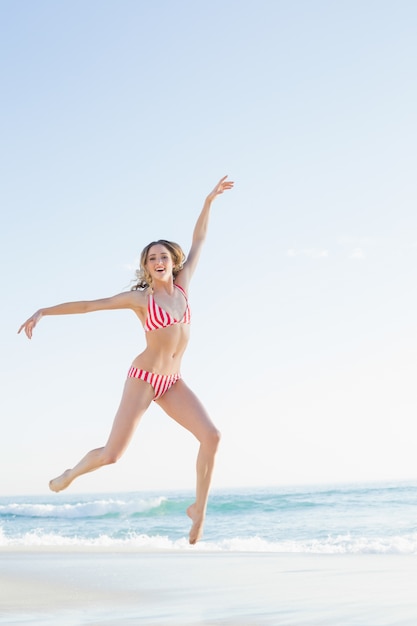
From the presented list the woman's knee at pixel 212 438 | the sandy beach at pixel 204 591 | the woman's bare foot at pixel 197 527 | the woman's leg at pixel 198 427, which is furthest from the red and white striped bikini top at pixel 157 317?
the sandy beach at pixel 204 591

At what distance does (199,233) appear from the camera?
7164 mm

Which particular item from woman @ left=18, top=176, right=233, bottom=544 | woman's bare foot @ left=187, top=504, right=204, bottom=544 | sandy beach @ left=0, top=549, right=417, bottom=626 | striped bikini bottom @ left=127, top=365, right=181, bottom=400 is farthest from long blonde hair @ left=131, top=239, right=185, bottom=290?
sandy beach @ left=0, top=549, right=417, bottom=626

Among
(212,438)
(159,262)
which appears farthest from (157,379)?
(159,262)

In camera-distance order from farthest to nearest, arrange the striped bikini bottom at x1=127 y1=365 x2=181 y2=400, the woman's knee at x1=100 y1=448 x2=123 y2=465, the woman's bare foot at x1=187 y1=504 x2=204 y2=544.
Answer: the woman's bare foot at x1=187 y1=504 x2=204 y2=544
the striped bikini bottom at x1=127 y1=365 x2=181 y2=400
the woman's knee at x1=100 y1=448 x2=123 y2=465

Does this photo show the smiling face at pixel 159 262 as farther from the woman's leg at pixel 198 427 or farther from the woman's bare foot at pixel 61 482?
the woman's bare foot at pixel 61 482

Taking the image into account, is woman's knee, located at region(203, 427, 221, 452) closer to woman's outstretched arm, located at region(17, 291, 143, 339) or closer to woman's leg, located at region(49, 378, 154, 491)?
woman's leg, located at region(49, 378, 154, 491)

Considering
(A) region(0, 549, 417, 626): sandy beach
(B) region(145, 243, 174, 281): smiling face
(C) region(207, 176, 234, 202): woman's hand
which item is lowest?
(A) region(0, 549, 417, 626): sandy beach

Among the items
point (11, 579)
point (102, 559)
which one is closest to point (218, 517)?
point (102, 559)

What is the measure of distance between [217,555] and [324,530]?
28.1 ft

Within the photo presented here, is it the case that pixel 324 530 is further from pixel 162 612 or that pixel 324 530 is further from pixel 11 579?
pixel 162 612

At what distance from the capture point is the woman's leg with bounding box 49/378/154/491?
642 centimetres

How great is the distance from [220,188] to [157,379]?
Result: 1839 millimetres

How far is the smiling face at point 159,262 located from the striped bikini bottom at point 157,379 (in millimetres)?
738

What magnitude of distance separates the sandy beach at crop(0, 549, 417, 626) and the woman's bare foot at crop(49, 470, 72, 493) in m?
0.94
